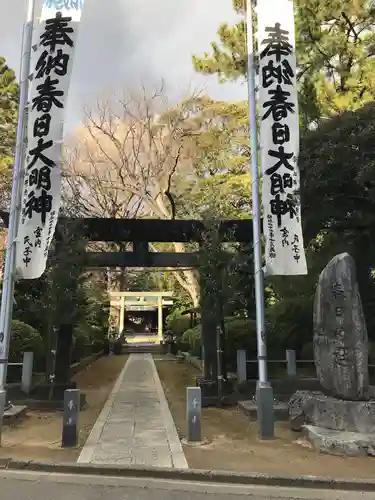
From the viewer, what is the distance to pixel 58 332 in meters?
11.2

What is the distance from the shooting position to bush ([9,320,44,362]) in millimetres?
11641

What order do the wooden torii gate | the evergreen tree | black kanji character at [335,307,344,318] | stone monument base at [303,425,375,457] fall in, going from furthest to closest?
the evergreen tree, the wooden torii gate, black kanji character at [335,307,344,318], stone monument base at [303,425,375,457]

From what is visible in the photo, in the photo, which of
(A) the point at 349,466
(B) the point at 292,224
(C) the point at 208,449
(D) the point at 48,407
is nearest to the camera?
(A) the point at 349,466

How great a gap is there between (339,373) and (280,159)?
398cm

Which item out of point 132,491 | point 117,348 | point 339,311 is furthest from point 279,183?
point 117,348

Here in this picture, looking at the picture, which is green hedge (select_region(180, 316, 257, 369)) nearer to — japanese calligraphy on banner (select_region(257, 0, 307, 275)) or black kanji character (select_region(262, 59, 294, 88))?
japanese calligraphy on banner (select_region(257, 0, 307, 275))

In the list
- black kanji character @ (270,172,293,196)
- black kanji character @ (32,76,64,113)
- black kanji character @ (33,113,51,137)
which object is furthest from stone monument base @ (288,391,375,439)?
black kanji character @ (32,76,64,113)

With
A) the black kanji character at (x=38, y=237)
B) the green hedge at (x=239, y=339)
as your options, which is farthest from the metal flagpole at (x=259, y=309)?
the green hedge at (x=239, y=339)

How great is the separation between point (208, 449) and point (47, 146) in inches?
238

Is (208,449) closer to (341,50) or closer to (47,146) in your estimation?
(47,146)

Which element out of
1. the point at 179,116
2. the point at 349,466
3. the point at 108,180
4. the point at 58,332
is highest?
the point at 179,116

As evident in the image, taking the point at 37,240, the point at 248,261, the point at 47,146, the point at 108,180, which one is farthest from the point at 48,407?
the point at 108,180

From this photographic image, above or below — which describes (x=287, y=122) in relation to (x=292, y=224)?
above

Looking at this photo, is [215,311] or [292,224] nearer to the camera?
[292,224]
